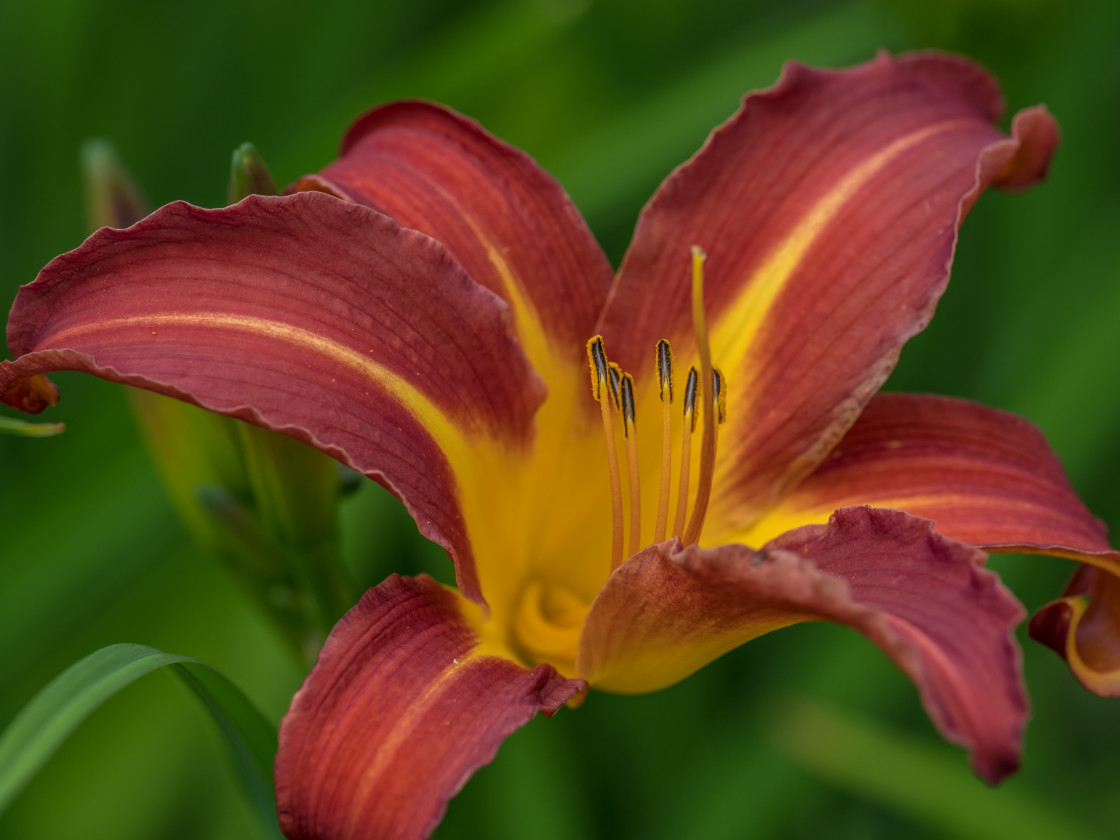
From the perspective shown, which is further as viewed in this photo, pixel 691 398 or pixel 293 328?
pixel 691 398

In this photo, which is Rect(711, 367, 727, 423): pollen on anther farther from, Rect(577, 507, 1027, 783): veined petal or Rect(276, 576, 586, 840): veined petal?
Rect(276, 576, 586, 840): veined petal

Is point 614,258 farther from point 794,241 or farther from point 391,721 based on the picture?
point 391,721

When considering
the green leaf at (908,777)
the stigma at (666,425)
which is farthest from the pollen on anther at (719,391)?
the green leaf at (908,777)

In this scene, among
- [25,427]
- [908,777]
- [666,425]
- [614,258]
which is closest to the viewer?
[25,427]

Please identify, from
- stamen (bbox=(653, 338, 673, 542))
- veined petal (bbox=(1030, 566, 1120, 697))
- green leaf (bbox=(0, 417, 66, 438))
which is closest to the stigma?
stamen (bbox=(653, 338, 673, 542))

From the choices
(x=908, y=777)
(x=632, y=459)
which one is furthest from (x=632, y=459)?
(x=908, y=777)
